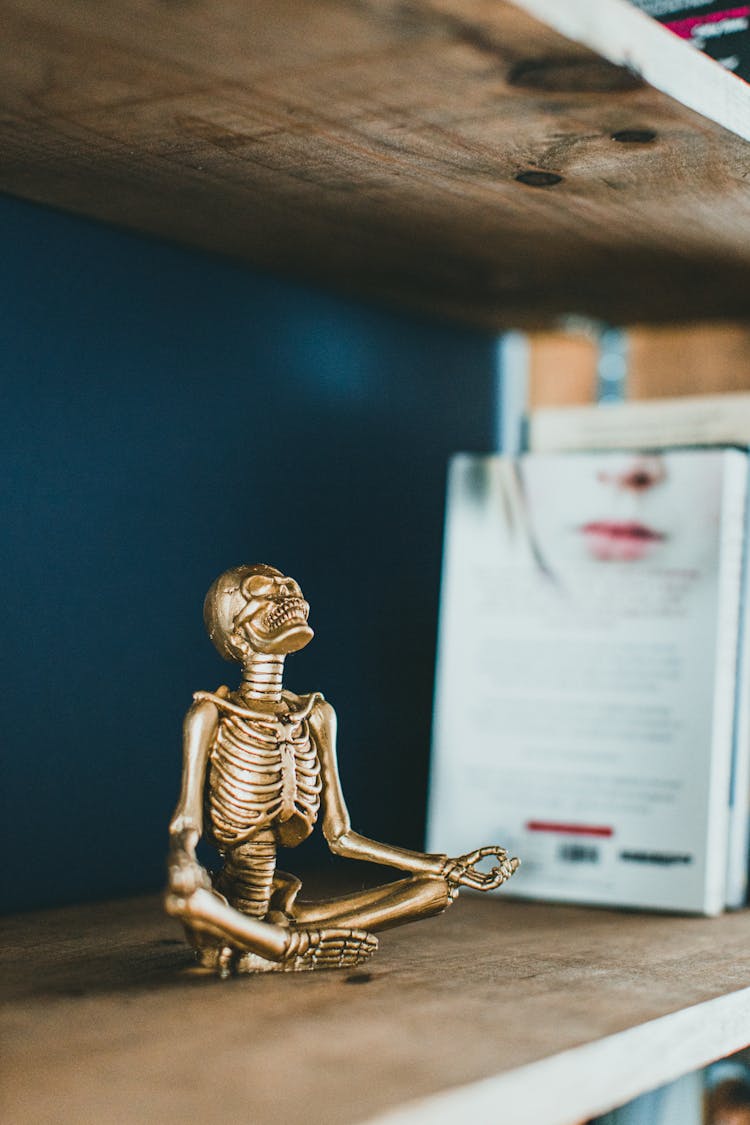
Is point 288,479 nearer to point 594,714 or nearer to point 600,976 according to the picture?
point 594,714

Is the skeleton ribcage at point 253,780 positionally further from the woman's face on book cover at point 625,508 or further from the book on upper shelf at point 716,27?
the book on upper shelf at point 716,27

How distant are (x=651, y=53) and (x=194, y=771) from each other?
47 cm

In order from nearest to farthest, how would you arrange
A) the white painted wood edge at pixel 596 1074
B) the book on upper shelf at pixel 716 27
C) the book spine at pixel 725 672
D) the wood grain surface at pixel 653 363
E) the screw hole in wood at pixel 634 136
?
the white painted wood edge at pixel 596 1074 → the screw hole in wood at pixel 634 136 → the book on upper shelf at pixel 716 27 → the book spine at pixel 725 672 → the wood grain surface at pixel 653 363

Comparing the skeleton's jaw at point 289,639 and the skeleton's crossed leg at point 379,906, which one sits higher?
the skeleton's jaw at point 289,639

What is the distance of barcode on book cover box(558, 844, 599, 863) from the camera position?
1.09m

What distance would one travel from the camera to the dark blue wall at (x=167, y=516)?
991 mm

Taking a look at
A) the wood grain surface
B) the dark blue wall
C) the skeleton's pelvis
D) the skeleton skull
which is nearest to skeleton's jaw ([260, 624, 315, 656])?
the skeleton skull

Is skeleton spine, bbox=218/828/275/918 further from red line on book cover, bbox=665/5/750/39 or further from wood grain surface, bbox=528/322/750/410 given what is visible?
wood grain surface, bbox=528/322/750/410

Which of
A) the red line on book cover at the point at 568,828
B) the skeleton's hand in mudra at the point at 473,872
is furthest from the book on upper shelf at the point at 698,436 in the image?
the skeleton's hand in mudra at the point at 473,872

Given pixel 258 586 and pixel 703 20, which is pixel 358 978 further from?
pixel 703 20

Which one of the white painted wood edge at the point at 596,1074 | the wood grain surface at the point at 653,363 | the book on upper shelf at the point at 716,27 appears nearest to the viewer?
the white painted wood edge at the point at 596,1074

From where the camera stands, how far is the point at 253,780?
85 cm

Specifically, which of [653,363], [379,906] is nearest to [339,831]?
[379,906]

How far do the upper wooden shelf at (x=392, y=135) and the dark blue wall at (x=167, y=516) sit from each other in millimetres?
60
